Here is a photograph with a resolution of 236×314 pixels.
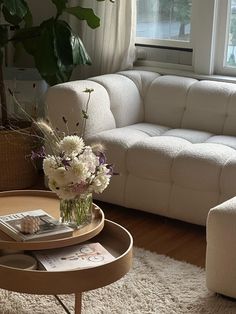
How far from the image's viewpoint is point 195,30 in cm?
428

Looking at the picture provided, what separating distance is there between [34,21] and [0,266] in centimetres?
312

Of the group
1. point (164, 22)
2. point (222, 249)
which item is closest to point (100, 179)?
point (222, 249)

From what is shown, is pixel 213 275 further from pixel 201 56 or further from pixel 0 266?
pixel 201 56

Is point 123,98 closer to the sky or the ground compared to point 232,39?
closer to the ground

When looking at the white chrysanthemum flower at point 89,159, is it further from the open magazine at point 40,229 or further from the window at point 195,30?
the window at point 195,30

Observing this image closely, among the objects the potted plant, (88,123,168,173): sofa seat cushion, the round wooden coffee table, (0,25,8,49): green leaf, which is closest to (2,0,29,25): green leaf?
the potted plant

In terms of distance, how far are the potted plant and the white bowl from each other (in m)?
1.76

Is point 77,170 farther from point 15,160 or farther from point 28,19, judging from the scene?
point 28,19

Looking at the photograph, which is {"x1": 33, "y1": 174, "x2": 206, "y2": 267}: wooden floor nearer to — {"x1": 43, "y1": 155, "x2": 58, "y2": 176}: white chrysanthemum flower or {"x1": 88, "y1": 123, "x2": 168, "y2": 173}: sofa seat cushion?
{"x1": 88, "y1": 123, "x2": 168, "y2": 173}: sofa seat cushion

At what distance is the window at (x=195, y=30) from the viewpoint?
164 inches

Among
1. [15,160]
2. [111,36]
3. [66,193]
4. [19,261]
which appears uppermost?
[111,36]

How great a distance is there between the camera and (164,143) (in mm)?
3383

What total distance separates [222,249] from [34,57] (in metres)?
2.01

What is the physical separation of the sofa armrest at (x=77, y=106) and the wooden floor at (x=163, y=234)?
508 mm
